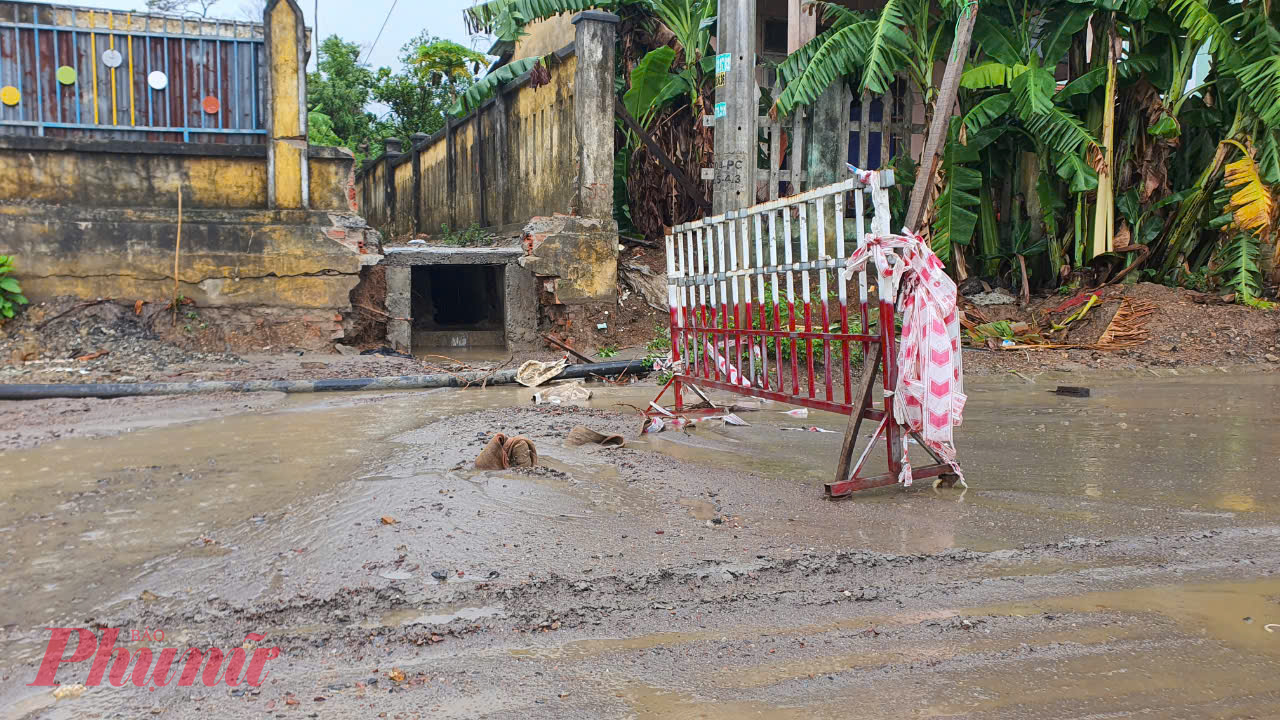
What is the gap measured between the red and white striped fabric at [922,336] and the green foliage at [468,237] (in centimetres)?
901

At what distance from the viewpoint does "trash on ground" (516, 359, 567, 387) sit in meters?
8.11

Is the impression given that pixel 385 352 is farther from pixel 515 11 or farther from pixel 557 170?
pixel 515 11

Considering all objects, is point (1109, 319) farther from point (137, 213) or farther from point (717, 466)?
point (137, 213)

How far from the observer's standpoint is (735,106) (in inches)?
317

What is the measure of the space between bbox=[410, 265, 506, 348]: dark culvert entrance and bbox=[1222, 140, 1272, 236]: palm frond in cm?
767

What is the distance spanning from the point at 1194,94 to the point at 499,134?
8.49 meters

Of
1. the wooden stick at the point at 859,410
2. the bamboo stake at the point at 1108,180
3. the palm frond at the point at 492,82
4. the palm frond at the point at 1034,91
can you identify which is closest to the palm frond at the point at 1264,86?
the bamboo stake at the point at 1108,180

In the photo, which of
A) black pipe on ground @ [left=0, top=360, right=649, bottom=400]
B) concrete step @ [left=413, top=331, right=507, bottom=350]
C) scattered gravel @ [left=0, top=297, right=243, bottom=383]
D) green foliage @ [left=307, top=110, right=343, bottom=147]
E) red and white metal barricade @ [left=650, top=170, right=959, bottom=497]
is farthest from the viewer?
green foliage @ [left=307, top=110, right=343, bottom=147]

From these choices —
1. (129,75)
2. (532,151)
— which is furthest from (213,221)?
(532,151)

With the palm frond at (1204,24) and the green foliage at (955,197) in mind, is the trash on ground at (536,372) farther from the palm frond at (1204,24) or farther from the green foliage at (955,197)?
the palm frond at (1204,24)

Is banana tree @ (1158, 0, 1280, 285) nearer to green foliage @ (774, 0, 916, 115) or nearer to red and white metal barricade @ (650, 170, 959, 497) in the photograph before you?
green foliage @ (774, 0, 916, 115)

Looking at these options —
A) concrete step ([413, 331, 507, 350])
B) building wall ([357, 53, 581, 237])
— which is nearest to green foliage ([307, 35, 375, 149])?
building wall ([357, 53, 581, 237])

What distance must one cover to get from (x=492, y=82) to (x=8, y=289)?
6.32m

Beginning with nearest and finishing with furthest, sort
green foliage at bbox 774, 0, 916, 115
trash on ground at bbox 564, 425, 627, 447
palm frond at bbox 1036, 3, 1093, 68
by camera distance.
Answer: trash on ground at bbox 564, 425, 627, 447 < palm frond at bbox 1036, 3, 1093, 68 < green foliage at bbox 774, 0, 916, 115
